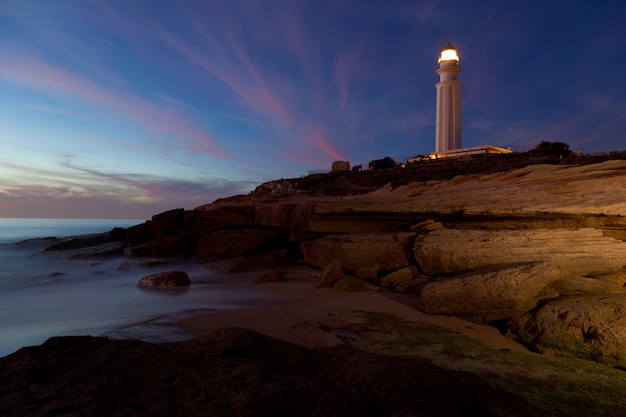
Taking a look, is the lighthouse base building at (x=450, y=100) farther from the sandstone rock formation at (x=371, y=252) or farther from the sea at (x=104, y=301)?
the sea at (x=104, y=301)

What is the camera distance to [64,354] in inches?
126

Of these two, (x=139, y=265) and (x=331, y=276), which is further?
(x=139, y=265)

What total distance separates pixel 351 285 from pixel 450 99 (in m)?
42.6

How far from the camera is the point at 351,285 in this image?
805 cm

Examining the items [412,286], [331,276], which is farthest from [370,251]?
[412,286]

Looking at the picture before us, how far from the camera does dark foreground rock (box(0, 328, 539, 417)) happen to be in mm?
2393

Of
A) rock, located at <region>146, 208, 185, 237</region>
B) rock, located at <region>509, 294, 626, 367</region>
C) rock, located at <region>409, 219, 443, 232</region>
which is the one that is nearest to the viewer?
rock, located at <region>509, 294, 626, 367</region>

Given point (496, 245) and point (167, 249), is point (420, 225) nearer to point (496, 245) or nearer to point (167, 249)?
point (496, 245)

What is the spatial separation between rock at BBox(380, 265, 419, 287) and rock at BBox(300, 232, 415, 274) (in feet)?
1.17

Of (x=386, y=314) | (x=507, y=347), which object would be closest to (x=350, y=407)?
(x=507, y=347)

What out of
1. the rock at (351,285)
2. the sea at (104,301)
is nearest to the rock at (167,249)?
the sea at (104,301)

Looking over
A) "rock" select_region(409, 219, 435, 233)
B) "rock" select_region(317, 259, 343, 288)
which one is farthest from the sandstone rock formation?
"rock" select_region(317, 259, 343, 288)

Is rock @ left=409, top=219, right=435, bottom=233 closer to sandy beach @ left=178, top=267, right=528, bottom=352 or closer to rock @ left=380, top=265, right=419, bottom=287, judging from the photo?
rock @ left=380, top=265, right=419, bottom=287

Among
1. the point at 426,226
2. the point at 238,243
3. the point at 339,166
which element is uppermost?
Answer: the point at 339,166
